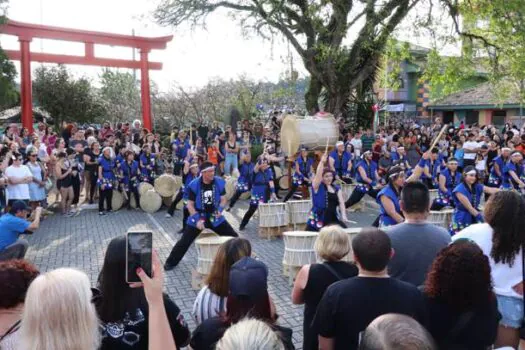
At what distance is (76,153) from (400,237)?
10.1m

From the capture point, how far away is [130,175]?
11.4 meters

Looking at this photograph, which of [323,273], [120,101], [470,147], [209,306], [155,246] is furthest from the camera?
[120,101]

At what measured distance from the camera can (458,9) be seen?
14.5 m

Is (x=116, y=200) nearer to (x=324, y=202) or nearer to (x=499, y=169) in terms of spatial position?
(x=324, y=202)

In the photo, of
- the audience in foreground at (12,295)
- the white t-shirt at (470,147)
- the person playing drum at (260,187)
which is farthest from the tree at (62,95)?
the audience in foreground at (12,295)

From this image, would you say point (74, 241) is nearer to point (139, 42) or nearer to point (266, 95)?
point (139, 42)

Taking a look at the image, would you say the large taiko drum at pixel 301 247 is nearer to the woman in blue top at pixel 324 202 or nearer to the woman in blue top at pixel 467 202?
the woman in blue top at pixel 324 202

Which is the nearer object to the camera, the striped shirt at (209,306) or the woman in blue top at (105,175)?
the striped shirt at (209,306)

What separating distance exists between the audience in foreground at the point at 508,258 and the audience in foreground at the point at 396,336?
1739mm

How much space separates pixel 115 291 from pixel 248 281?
0.67m

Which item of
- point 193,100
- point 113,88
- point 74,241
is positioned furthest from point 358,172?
point 113,88

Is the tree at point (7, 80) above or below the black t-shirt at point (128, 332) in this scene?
above

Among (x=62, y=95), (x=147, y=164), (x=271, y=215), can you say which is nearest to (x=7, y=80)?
(x=62, y=95)

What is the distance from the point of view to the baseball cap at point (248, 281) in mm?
2379
